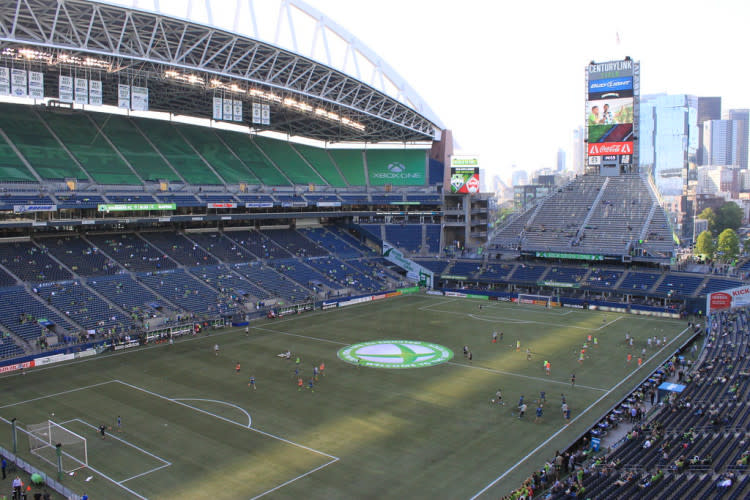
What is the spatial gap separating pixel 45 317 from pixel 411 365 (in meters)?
29.2

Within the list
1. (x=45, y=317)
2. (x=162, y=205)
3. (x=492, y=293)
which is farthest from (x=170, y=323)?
(x=492, y=293)

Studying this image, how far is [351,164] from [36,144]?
148 ft

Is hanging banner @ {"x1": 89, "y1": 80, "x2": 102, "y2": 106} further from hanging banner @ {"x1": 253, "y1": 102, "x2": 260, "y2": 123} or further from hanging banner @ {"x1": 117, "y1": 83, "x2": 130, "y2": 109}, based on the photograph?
hanging banner @ {"x1": 253, "y1": 102, "x2": 260, "y2": 123}

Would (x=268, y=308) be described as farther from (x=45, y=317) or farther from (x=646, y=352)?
(x=646, y=352)

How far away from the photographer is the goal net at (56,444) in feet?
82.4

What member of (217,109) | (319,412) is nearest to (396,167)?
(217,109)

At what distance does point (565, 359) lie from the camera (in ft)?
139

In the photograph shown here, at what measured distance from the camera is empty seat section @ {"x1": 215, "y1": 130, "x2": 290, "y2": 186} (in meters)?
81.5

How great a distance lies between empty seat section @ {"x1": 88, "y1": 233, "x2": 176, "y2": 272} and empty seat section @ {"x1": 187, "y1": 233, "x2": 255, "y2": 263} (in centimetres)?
626

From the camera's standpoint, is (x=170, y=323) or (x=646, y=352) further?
(x=170, y=323)

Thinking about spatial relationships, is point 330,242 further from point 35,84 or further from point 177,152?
point 35,84

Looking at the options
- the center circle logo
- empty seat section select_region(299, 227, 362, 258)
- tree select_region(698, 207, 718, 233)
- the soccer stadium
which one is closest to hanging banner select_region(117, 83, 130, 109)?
the soccer stadium

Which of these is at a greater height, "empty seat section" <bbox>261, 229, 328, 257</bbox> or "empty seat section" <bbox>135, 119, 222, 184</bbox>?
"empty seat section" <bbox>135, 119, 222, 184</bbox>

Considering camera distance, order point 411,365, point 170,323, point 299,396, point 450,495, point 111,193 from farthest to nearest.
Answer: point 111,193
point 170,323
point 411,365
point 299,396
point 450,495
